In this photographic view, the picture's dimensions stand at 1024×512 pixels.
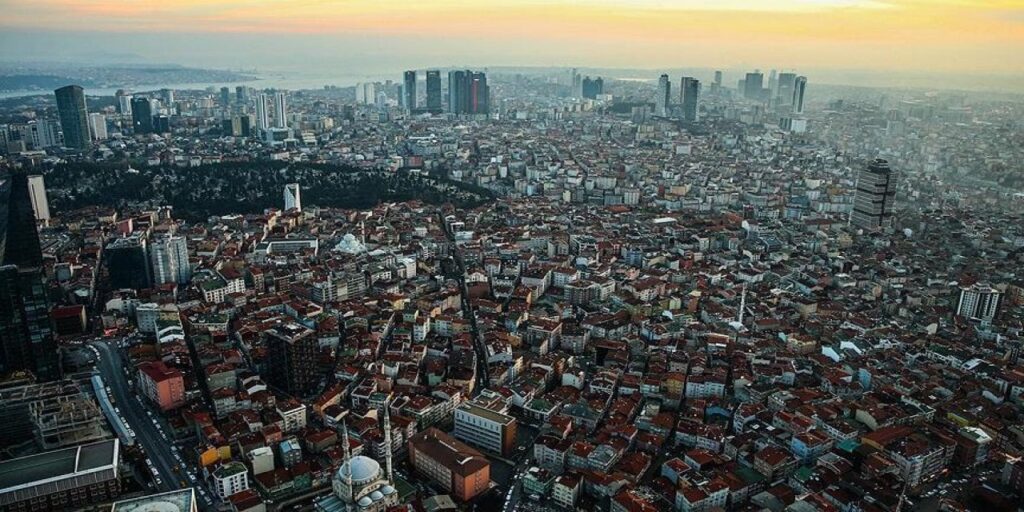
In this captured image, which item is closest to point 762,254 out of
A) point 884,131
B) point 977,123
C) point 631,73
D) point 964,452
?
point 964,452

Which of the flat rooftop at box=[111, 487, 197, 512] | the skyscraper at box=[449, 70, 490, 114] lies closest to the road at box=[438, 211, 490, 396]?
the flat rooftop at box=[111, 487, 197, 512]

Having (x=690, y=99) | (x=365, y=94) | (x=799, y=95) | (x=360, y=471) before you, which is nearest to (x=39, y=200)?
(x=360, y=471)

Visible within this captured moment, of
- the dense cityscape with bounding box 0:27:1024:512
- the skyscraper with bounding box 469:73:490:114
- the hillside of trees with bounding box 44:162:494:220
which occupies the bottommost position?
the dense cityscape with bounding box 0:27:1024:512

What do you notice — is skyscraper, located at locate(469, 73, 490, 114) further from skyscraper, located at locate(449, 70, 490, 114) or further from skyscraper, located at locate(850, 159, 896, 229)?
skyscraper, located at locate(850, 159, 896, 229)

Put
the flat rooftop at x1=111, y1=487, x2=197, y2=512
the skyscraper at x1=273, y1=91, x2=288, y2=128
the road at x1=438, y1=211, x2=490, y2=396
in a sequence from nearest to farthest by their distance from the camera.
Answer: the flat rooftop at x1=111, y1=487, x2=197, y2=512 < the road at x1=438, y1=211, x2=490, y2=396 < the skyscraper at x1=273, y1=91, x2=288, y2=128

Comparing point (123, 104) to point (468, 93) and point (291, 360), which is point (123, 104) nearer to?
point (468, 93)

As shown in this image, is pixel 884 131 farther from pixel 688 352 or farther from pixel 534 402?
pixel 534 402
